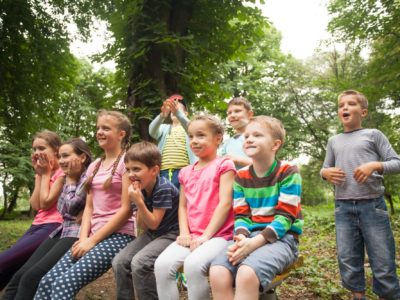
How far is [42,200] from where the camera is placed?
10.6 feet

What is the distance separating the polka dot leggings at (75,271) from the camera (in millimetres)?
2414

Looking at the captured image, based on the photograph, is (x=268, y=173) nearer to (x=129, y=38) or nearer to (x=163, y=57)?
(x=163, y=57)

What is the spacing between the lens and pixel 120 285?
8.18ft

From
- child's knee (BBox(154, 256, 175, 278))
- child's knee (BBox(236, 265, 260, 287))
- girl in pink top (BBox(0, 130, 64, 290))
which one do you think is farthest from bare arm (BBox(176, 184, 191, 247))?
girl in pink top (BBox(0, 130, 64, 290))

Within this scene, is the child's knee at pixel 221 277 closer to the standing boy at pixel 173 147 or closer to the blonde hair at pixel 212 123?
the blonde hair at pixel 212 123

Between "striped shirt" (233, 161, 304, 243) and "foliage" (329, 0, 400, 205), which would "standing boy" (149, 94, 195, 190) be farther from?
"foliage" (329, 0, 400, 205)

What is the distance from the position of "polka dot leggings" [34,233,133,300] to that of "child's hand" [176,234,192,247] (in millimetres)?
505

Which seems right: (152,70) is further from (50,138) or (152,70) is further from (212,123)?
(212,123)

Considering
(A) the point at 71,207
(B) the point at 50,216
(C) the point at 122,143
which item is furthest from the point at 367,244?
(B) the point at 50,216

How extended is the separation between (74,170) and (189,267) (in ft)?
5.15

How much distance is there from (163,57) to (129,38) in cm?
64

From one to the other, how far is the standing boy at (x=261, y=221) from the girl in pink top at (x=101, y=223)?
927mm

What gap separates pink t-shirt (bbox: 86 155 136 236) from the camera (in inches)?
113

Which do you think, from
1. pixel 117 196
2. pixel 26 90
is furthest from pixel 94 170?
pixel 26 90
